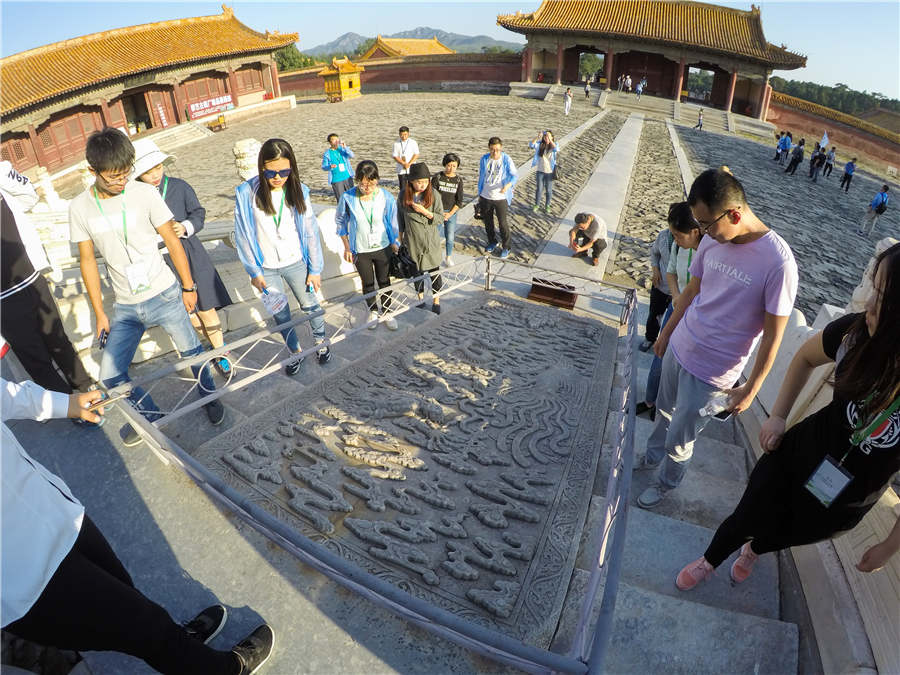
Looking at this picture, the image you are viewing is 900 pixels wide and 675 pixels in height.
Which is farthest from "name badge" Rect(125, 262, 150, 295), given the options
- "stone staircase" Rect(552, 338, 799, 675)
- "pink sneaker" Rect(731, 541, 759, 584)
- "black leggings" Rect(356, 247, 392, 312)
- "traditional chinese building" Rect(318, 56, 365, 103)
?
"traditional chinese building" Rect(318, 56, 365, 103)

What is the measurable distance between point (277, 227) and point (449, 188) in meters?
3.27

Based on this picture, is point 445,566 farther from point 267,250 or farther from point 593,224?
point 593,224

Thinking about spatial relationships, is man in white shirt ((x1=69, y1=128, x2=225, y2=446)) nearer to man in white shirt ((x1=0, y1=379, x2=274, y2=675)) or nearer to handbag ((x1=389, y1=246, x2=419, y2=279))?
man in white shirt ((x1=0, y1=379, x2=274, y2=675))

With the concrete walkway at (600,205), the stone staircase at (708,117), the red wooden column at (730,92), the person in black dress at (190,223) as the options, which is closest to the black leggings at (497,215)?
the concrete walkway at (600,205)

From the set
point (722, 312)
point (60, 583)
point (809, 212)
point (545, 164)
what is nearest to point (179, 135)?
point (545, 164)

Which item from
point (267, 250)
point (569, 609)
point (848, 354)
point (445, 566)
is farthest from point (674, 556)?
point (267, 250)

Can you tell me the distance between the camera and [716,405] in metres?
2.67

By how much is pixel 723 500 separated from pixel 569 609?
1495 millimetres

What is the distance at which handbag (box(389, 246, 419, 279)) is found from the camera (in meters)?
5.11

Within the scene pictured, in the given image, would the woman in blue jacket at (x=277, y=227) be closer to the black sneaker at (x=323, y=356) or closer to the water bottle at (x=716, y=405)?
the black sneaker at (x=323, y=356)

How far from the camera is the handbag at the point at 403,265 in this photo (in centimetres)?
511

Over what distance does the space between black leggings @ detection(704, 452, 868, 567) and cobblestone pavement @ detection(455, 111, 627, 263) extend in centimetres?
631

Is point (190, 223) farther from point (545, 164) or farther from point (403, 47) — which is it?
point (403, 47)

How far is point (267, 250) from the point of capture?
3797 millimetres
